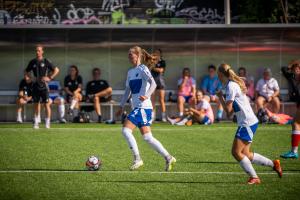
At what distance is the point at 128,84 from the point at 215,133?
27.4ft

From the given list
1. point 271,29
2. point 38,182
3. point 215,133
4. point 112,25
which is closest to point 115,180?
point 38,182

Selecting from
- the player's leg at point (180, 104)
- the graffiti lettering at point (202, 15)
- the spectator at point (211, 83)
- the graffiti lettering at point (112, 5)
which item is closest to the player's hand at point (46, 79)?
the player's leg at point (180, 104)

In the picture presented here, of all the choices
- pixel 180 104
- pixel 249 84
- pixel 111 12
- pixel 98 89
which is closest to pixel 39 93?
pixel 98 89

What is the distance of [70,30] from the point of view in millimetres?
27953

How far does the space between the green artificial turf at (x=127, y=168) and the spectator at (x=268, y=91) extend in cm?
480

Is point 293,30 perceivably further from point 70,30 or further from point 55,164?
point 55,164

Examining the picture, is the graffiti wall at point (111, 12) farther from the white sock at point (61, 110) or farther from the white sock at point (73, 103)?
the white sock at point (61, 110)

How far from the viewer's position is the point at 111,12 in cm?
2839

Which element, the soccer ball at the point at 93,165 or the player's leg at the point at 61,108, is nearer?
the soccer ball at the point at 93,165

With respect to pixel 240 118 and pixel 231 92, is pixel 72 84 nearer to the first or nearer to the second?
pixel 240 118

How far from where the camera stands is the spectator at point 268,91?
86.4ft

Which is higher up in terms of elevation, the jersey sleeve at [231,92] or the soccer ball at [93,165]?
the jersey sleeve at [231,92]

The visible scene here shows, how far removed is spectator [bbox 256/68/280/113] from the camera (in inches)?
1037

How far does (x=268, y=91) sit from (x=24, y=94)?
26.2 ft
